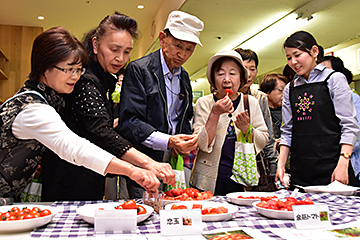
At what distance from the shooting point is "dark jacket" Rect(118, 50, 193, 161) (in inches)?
61.7

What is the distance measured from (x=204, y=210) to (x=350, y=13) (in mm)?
3398

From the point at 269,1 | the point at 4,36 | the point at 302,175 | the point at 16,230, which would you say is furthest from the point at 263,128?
the point at 4,36

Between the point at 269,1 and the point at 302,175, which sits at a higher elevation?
the point at 269,1

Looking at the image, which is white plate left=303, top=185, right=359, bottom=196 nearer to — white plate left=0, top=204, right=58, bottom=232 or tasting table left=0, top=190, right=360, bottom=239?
tasting table left=0, top=190, right=360, bottom=239

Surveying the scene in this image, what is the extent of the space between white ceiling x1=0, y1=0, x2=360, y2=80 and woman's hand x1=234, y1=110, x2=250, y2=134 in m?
2.19

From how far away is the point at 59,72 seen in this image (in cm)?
127

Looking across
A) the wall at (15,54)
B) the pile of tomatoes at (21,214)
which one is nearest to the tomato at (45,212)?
the pile of tomatoes at (21,214)

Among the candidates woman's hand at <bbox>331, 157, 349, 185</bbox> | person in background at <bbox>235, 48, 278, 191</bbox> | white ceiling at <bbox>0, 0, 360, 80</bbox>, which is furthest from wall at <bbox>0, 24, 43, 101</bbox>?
woman's hand at <bbox>331, 157, 349, 185</bbox>

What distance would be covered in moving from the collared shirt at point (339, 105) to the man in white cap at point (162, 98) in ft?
2.32

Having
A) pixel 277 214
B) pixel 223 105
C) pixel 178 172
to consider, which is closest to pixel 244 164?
pixel 223 105

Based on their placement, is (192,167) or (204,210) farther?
(192,167)

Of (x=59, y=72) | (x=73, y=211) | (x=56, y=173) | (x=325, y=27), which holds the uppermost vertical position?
(x=325, y=27)

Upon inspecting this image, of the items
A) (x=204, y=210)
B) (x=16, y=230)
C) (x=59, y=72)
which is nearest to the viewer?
(x=16, y=230)

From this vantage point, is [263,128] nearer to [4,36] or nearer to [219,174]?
[219,174]
